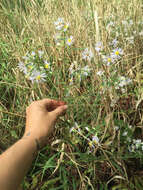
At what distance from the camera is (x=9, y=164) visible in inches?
25.8

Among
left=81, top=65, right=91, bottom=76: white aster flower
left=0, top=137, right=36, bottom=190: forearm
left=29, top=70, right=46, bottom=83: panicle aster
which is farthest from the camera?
left=81, top=65, right=91, bottom=76: white aster flower

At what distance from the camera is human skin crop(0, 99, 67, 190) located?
63 centimetres

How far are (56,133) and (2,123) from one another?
411 mm

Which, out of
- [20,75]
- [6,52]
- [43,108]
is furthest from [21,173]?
[6,52]

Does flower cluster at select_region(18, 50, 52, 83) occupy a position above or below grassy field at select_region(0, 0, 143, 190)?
above

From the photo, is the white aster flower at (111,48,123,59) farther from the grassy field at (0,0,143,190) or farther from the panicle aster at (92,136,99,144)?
the panicle aster at (92,136,99,144)

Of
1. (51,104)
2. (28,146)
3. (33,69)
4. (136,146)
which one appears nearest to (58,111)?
(51,104)

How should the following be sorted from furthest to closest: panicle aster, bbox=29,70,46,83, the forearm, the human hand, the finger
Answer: panicle aster, bbox=29,70,46,83
the finger
the human hand
the forearm

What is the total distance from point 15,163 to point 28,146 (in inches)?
3.7

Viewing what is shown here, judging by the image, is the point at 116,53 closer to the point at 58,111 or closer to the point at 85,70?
the point at 85,70

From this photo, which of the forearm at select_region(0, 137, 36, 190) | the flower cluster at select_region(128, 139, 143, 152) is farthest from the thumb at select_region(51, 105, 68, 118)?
the flower cluster at select_region(128, 139, 143, 152)

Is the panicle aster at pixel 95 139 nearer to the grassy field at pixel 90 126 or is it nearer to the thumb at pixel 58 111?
the grassy field at pixel 90 126

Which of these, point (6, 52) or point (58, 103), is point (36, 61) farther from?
point (6, 52)

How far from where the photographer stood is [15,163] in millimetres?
668
